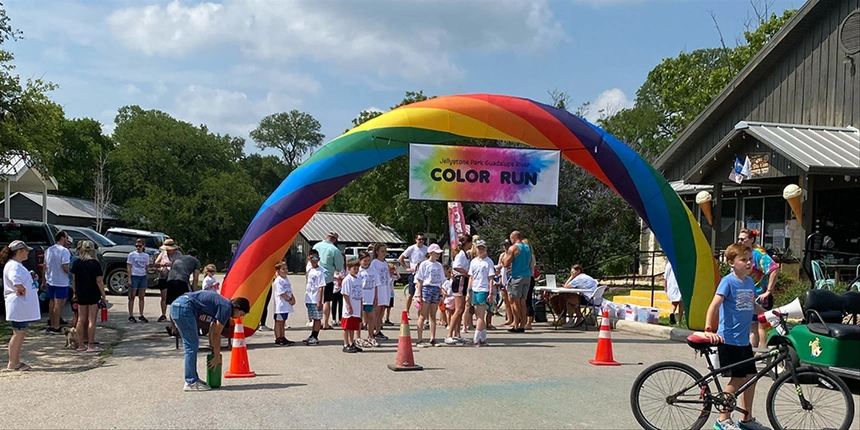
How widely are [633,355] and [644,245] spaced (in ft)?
53.4

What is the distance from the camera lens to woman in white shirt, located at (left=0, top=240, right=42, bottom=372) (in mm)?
9844

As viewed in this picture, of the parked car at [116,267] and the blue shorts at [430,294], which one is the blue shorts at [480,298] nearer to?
the blue shorts at [430,294]

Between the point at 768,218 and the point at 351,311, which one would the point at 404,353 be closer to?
the point at 351,311

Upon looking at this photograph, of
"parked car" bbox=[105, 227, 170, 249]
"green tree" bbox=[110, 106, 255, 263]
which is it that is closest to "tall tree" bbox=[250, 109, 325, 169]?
"green tree" bbox=[110, 106, 255, 263]

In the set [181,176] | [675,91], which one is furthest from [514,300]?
[181,176]

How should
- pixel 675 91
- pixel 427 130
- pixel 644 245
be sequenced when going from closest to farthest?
pixel 427 130, pixel 644 245, pixel 675 91

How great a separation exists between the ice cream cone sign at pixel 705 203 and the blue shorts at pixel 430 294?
11.6 m

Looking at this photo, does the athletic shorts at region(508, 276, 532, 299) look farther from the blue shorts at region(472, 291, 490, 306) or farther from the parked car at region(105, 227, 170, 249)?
the parked car at region(105, 227, 170, 249)

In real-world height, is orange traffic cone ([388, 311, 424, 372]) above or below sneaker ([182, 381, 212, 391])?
above

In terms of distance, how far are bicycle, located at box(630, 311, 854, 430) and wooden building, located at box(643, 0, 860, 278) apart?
9.98 metres

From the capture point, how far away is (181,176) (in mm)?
61812

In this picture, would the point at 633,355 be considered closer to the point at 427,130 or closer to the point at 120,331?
the point at 427,130

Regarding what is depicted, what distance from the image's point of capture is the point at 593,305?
15.5 metres

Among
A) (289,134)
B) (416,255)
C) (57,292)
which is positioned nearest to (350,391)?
(416,255)
